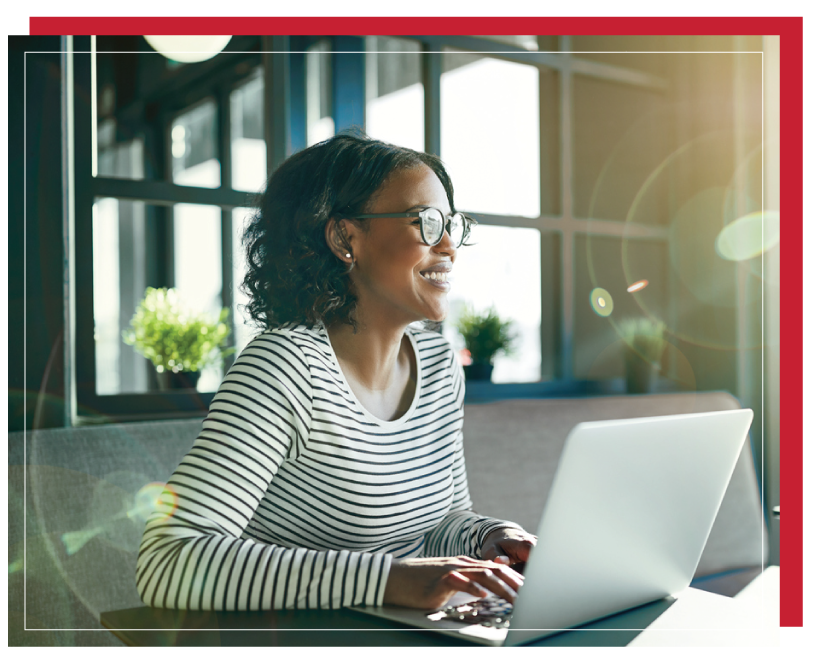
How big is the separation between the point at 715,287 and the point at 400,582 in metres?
2.86

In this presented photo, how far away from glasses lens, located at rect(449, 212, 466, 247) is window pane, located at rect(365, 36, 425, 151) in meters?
1.14

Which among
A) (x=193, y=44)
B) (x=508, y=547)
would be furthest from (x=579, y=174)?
(x=508, y=547)

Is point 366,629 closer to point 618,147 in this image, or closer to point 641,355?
point 641,355

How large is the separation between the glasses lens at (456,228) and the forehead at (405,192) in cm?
3

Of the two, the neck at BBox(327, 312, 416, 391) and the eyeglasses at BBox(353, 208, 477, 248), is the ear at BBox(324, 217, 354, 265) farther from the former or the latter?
the neck at BBox(327, 312, 416, 391)

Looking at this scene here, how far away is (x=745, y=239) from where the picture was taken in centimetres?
328

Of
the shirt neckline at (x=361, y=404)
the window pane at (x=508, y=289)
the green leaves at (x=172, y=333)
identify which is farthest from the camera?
the window pane at (x=508, y=289)

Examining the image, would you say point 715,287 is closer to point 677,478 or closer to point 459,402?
point 459,402

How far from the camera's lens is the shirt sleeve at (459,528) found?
1.23 m

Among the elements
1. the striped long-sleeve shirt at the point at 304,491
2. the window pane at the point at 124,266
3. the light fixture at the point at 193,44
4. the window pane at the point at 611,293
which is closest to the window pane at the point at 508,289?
the window pane at the point at 611,293

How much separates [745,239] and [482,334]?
154cm

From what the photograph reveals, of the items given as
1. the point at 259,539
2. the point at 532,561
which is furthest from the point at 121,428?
the point at 532,561

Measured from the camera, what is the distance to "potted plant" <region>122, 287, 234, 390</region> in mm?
1923

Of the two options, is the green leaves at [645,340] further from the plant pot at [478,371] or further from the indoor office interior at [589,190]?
the plant pot at [478,371]
